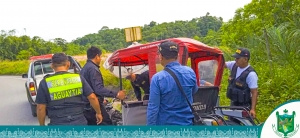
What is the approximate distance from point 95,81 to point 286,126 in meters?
2.35

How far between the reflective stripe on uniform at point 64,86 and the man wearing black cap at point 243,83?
7.12 feet

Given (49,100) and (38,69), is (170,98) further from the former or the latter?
(38,69)

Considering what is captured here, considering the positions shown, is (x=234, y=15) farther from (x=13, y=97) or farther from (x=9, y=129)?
(x=9, y=129)

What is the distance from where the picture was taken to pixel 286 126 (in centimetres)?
400

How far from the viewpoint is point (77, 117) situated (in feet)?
13.4

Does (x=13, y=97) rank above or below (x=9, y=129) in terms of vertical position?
below

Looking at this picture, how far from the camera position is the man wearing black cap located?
486 cm

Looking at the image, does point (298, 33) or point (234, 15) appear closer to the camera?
point (298, 33)

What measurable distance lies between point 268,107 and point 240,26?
724 centimetres

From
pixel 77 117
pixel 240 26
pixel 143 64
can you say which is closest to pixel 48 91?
pixel 77 117

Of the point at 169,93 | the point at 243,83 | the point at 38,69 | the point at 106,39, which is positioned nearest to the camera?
the point at 169,93

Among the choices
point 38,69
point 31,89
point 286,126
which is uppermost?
point 38,69

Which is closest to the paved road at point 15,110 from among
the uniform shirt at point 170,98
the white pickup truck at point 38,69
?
the white pickup truck at point 38,69

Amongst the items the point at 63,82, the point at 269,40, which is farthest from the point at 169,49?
the point at 269,40
